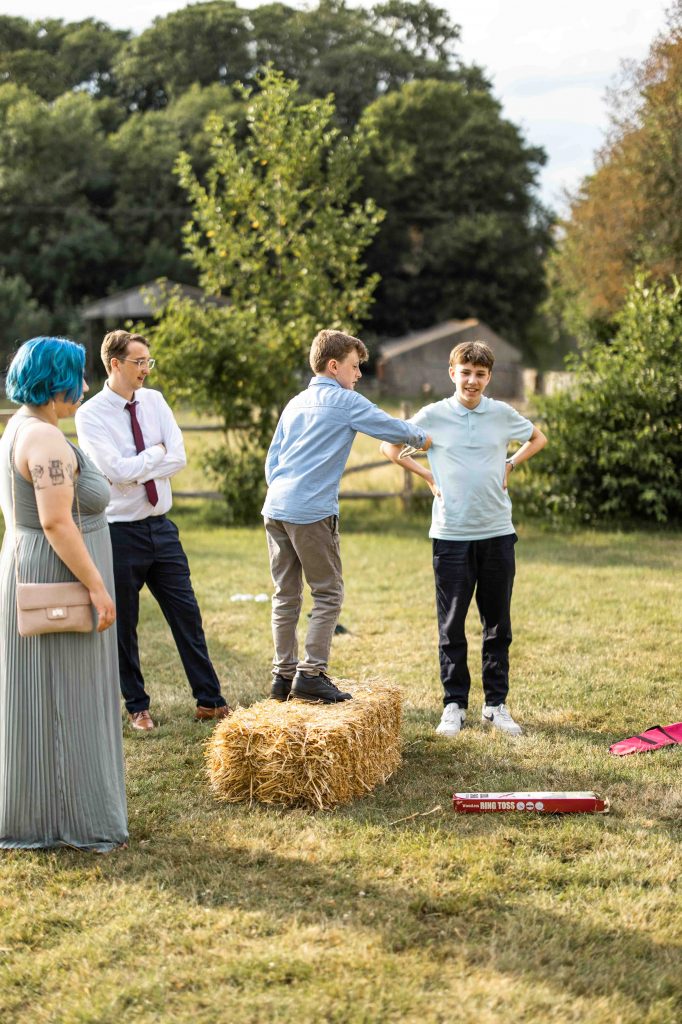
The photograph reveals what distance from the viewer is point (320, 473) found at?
519 centimetres

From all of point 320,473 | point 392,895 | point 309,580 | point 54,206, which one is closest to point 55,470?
point 320,473

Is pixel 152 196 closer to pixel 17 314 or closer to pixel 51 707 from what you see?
pixel 17 314

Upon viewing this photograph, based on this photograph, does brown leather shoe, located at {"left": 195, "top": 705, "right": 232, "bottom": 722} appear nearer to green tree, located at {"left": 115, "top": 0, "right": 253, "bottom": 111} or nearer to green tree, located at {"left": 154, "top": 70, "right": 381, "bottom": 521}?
green tree, located at {"left": 154, "top": 70, "right": 381, "bottom": 521}

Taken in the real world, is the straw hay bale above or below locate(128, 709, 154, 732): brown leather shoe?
above

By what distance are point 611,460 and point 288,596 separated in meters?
8.41

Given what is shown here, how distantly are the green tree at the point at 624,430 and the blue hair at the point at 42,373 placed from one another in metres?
9.71

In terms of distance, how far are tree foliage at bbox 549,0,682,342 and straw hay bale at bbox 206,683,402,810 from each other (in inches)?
419

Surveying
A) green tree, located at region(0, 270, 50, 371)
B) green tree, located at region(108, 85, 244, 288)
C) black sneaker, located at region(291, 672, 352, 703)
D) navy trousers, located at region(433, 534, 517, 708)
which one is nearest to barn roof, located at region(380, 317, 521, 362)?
green tree, located at region(108, 85, 244, 288)

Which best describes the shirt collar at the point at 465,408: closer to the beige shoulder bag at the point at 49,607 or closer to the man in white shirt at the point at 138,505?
the man in white shirt at the point at 138,505

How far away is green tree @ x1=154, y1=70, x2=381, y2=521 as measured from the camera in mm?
14172

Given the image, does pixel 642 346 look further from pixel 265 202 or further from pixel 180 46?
pixel 180 46

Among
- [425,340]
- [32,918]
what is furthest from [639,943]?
[425,340]

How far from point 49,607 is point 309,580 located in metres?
1.56

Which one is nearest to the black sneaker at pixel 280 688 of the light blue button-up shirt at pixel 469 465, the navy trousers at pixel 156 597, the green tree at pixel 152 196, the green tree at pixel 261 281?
the navy trousers at pixel 156 597
